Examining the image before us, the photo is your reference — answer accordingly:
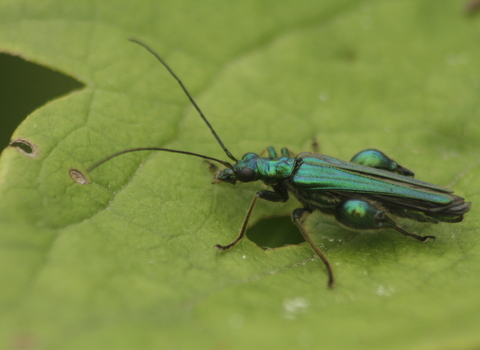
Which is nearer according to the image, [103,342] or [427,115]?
[103,342]

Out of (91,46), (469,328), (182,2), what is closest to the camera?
(469,328)

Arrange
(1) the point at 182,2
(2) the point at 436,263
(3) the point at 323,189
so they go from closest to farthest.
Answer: (2) the point at 436,263
(3) the point at 323,189
(1) the point at 182,2

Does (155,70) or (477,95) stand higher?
(477,95)

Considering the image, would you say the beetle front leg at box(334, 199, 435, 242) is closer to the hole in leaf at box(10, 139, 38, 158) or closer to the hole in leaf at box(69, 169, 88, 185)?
the hole in leaf at box(69, 169, 88, 185)

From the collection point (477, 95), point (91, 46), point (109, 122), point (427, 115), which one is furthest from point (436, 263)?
point (91, 46)

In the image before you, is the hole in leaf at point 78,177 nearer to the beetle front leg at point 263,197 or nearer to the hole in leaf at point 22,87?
the beetle front leg at point 263,197

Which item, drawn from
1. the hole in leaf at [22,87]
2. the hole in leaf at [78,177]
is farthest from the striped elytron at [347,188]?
the hole in leaf at [22,87]

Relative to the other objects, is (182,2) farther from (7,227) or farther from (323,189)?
(7,227)
